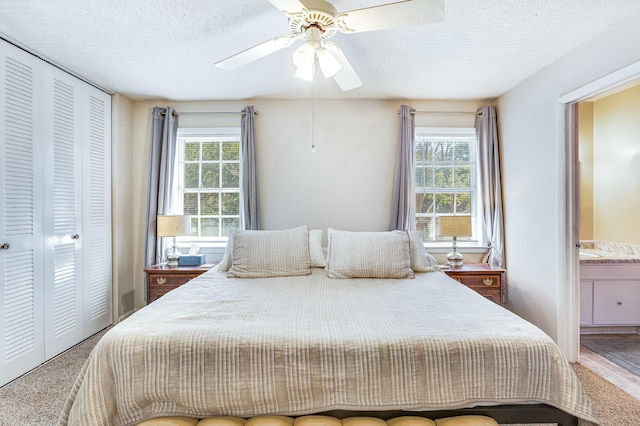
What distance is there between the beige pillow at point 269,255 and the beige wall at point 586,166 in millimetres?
3156

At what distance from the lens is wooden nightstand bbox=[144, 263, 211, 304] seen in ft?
9.80

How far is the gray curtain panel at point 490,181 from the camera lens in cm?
328

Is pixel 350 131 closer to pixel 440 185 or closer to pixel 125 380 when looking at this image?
pixel 440 185

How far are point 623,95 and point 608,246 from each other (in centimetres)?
155

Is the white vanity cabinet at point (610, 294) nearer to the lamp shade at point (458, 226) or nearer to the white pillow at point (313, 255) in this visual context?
the lamp shade at point (458, 226)

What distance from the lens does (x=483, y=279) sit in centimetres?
295

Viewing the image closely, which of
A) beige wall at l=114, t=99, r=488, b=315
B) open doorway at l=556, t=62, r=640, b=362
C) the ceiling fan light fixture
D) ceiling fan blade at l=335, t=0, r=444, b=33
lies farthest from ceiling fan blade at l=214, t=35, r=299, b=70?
open doorway at l=556, t=62, r=640, b=362

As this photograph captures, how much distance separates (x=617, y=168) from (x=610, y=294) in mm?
1329

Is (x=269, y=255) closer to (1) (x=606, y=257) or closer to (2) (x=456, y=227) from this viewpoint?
(2) (x=456, y=227)

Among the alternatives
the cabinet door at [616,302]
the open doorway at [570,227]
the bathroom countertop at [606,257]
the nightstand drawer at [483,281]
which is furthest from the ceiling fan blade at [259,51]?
the cabinet door at [616,302]

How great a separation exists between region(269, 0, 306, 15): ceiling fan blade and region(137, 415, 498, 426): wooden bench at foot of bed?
1.76 m

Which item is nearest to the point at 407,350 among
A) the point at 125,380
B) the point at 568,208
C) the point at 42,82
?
the point at 125,380

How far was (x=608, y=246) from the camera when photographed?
339 centimetres

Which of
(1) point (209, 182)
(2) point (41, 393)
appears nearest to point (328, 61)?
(1) point (209, 182)
